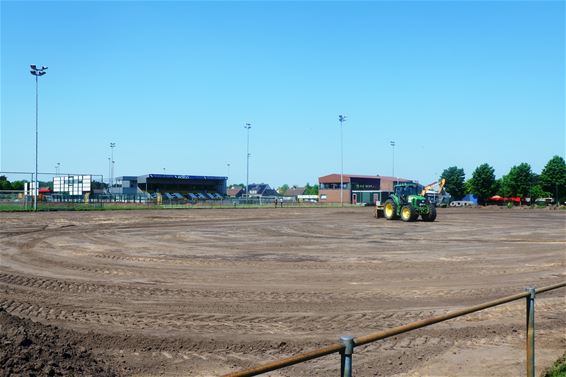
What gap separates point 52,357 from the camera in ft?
19.1

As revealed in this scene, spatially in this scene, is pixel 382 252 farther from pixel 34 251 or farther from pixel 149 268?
pixel 34 251

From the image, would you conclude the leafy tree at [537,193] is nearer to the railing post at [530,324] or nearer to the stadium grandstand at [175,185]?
the stadium grandstand at [175,185]

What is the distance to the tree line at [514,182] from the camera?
92250 millimetres

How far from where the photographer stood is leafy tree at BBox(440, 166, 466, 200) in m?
110

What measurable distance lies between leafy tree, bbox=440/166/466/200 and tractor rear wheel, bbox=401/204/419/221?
79.1 meters

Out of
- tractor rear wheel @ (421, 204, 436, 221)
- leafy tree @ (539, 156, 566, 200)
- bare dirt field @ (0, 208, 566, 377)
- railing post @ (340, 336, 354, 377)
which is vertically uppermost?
leafy tree @ (539, 156, 566, 200)

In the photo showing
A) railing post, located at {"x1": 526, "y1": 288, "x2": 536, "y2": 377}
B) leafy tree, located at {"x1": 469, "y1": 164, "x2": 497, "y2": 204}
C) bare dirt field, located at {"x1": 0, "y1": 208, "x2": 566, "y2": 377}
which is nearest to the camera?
railing post, located at {"x1": 526, "y1": 288, "x2": 536, "y2": 377}

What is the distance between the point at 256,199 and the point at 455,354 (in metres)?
69.7

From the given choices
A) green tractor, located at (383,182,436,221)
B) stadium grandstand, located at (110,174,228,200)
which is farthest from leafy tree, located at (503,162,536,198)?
green tractor, located at (383,182,436,221)

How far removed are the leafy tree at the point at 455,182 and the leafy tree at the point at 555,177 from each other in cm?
1832

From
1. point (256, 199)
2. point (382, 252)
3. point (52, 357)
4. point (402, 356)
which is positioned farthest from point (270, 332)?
point (256, 199)

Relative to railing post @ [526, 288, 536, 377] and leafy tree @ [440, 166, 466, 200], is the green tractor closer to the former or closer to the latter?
railing post @ [526, 288, 536, 377]

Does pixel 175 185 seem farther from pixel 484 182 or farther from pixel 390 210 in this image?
pixel 390 210

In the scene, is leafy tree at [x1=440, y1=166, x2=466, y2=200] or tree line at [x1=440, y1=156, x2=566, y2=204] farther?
leafy tree at [x1=440, y1=166, x2=466, y2=200]
